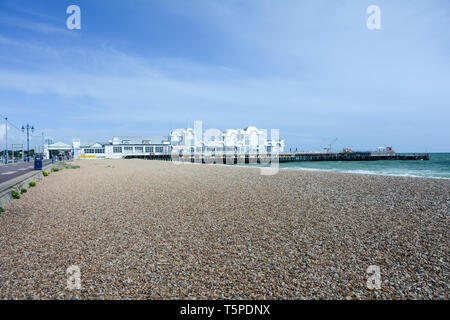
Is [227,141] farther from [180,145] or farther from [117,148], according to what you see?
[117,148]

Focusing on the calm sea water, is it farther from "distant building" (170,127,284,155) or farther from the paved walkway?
"distant building" (170,127,284,155)

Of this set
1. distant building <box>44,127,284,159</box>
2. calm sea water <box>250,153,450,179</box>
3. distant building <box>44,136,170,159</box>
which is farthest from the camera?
distant building <box>44,127,284,159</box>

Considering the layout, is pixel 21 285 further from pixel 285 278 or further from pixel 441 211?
pixel 441 211

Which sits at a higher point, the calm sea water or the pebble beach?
the pebble beach

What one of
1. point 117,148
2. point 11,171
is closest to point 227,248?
point 11,171

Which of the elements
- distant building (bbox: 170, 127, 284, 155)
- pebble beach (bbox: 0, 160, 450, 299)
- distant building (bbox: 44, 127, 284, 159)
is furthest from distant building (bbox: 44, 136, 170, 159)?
pebble beach (bbox: 0, 160, 450, 299)

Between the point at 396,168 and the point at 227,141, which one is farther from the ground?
the point at 227,141

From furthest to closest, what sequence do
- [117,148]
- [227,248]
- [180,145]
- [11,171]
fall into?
[180,145], [117,148], [11,171], [227,248]

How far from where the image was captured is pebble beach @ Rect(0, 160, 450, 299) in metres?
3.44

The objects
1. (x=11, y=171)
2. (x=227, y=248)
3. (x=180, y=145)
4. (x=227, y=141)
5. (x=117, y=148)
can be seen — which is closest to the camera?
(x=227, y=248)

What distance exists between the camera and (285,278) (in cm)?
364

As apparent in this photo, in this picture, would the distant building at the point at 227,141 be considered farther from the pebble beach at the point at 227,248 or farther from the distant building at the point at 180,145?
the pebble beach at the point at 227,248

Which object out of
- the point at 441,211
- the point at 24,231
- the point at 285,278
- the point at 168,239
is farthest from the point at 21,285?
the point at 441,211

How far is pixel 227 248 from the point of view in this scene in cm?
466
